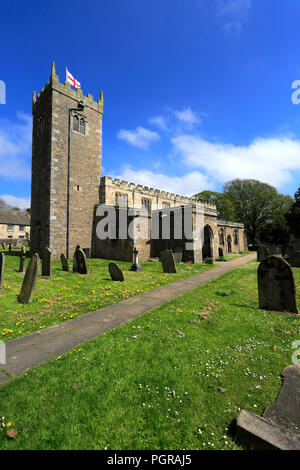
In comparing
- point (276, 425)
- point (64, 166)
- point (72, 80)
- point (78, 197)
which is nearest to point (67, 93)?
point (72, 80)

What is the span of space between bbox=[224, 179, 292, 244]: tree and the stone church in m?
23.2

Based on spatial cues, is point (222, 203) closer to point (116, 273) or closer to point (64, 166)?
point (64, 166)

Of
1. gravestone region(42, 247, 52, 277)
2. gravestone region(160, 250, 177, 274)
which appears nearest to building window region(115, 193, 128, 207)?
gravestone region(160, 250, 177, 274)

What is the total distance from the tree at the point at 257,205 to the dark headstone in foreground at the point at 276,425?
124 feet

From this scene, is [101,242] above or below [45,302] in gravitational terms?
above

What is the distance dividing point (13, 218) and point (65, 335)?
48926mm

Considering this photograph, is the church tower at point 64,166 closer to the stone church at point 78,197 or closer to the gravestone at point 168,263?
the stone church at point 78,197

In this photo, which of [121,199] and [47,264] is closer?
[47,264]

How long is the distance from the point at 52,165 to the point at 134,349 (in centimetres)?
1800

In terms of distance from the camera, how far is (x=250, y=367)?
10.1 ft

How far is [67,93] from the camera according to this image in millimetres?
18688

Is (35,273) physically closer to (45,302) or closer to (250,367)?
(45,302)
